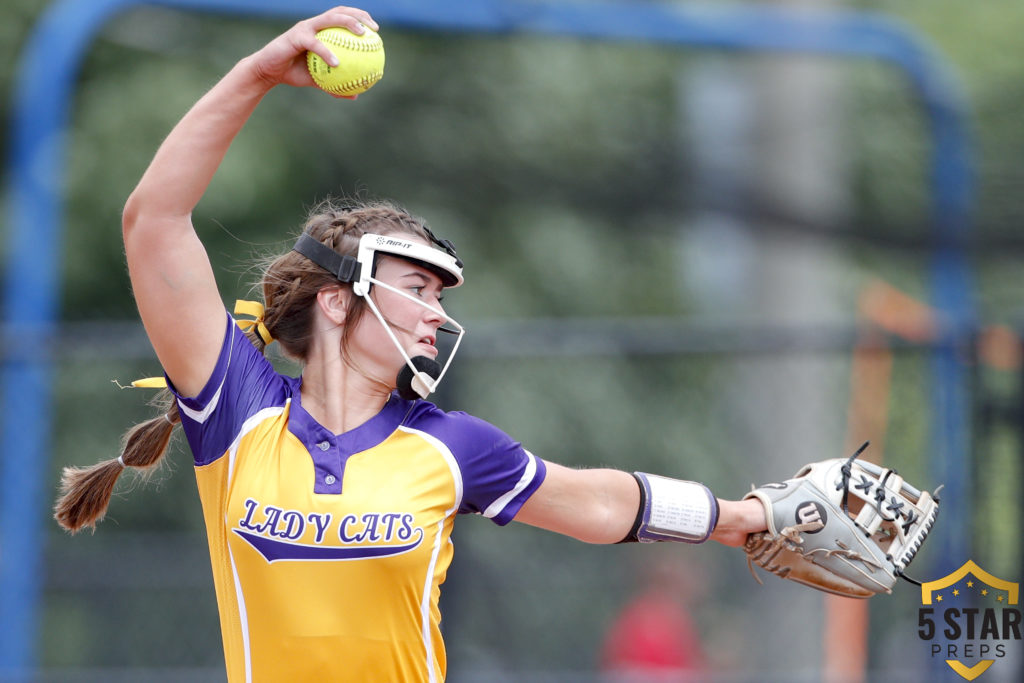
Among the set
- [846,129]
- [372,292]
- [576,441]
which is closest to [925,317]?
[576,441]

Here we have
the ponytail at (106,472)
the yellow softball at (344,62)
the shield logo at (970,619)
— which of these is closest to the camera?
the yellow softball at (344,62)

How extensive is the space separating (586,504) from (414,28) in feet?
18.6

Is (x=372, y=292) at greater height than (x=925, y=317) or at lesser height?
greater

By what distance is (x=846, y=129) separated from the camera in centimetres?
1175

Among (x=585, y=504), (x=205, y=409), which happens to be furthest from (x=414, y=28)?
(x=205, y=409)

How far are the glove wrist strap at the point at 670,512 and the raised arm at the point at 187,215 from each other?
1.14 metres

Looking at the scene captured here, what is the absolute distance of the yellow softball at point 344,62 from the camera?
2814 millimetres

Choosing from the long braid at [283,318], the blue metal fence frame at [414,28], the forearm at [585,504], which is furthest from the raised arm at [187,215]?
the blue metal fence frame at [414,28]

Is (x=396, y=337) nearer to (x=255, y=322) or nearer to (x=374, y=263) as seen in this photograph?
(x=374, y=263)

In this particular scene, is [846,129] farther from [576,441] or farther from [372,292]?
[372,292]

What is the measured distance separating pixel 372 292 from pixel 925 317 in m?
6.03

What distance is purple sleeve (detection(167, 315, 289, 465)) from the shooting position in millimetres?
2805

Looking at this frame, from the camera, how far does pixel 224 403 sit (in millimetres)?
2820

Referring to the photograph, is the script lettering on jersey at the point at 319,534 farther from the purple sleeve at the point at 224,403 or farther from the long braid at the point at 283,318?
the long braid at the point at 283,318
